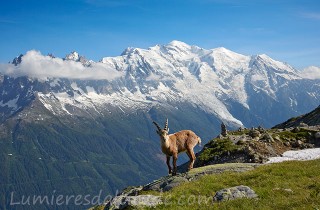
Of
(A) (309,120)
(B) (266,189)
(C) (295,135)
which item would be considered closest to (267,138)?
(C) (295,135)

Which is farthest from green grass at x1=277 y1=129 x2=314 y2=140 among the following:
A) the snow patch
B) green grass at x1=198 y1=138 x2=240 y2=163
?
green grass at x1=198 y1=138 x2=240 y2=163

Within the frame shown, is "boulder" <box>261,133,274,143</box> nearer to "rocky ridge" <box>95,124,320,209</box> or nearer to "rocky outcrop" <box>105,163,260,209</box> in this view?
"rocky ridge" <box>95,124,320,209</box>

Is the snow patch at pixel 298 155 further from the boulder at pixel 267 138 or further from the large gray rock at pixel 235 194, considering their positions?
the large gray rock at pixel 235 194

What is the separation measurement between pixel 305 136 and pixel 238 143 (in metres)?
9.28

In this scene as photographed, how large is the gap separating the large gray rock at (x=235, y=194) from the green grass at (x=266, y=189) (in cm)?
39

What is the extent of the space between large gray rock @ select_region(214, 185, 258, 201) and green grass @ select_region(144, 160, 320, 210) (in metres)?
0.39

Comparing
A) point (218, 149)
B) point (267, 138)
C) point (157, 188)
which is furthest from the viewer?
point (267, 138)

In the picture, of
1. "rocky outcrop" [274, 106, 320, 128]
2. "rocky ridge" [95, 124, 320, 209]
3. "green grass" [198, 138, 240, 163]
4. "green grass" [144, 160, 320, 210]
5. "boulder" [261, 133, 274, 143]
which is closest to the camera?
"green grass" [144, 160, 320, 210]

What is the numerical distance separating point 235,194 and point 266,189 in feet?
6.24

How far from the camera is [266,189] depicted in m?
21.1

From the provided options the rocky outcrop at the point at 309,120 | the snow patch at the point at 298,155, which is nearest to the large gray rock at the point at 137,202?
the snow patch at the point at 298,155

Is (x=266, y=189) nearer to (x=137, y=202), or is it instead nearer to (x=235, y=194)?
(x=235, y=194)

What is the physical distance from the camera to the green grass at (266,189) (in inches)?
722

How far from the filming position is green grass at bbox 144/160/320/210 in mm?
18328
